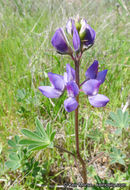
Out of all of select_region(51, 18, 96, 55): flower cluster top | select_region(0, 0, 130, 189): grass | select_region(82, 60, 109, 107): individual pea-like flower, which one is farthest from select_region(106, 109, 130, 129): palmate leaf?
select_region(51, 18, 96, 55): flower cluster top

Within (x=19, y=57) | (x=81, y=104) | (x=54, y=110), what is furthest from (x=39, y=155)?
(x=19, y=57)

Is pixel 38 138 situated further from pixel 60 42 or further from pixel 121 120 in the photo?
pixel 121 120

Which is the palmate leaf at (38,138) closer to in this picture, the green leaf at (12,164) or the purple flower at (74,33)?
the green leaf at (12,164)

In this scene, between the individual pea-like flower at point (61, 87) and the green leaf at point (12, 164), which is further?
the green leaf at point (12, 164)

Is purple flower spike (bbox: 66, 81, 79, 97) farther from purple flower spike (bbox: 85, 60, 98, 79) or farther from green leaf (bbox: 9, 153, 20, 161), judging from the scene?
green leaf (bbox: 9, 153, 20, 161)

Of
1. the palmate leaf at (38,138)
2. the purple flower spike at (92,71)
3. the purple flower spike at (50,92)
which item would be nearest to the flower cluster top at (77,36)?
the purple flower spike at (92,71)

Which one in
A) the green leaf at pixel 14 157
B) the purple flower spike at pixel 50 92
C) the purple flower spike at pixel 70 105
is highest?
the purple flower spike at pixel 50 92

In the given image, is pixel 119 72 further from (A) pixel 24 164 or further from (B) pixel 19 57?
(A) pixel 24 164
